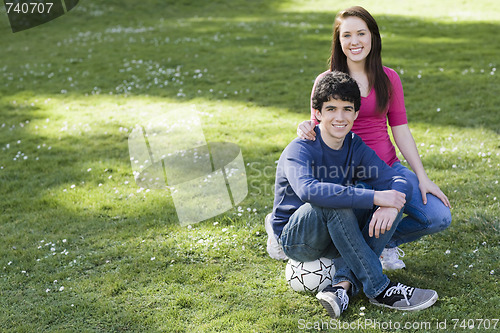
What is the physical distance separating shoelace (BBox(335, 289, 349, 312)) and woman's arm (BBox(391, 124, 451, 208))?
1040 millimetres

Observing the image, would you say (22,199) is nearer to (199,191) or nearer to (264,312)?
(199,191)

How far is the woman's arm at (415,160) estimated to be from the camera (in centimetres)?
451

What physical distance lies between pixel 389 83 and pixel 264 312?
2.33 metres

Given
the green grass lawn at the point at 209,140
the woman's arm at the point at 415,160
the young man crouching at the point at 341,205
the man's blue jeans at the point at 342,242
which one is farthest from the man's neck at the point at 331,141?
the green grass lawn at the point at 209,140

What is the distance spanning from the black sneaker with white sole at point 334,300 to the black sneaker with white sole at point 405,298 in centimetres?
29

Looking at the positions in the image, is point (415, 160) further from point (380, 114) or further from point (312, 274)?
point (312, 274)

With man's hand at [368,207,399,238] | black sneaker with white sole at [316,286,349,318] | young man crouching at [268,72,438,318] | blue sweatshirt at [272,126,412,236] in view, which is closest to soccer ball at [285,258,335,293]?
young man crouching at [268,72,438,318]

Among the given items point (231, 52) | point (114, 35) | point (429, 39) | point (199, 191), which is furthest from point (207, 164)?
point (114, 35)

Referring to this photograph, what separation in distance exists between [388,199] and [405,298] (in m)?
0.86

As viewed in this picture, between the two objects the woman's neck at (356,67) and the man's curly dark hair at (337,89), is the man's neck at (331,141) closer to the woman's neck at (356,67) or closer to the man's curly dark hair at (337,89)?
the man's curly dark hair at (337,89)

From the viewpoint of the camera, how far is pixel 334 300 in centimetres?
414

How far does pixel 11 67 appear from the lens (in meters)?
15.1

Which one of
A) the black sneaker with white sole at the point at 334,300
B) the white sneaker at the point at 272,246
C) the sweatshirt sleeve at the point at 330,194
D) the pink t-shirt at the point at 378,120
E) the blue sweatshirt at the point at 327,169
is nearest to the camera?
the sweatshirt sleeve at the point at 330,194

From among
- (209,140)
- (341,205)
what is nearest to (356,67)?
(341,205)
